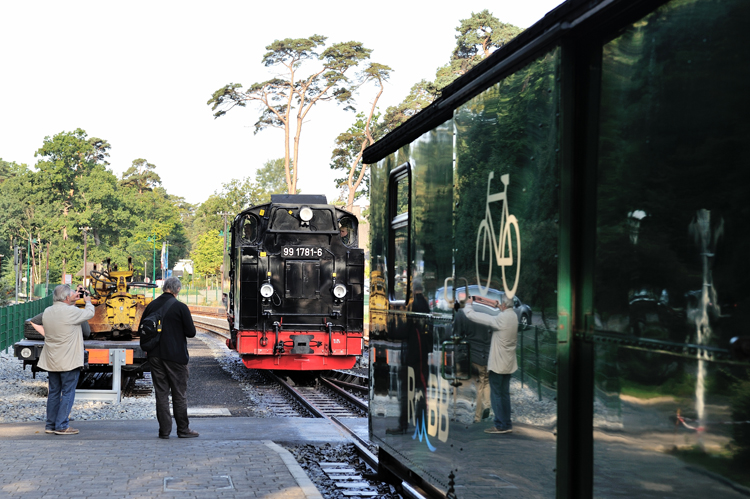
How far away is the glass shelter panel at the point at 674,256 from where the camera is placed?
239 centimetres

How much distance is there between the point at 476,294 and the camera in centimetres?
430

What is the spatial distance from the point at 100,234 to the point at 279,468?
79.8 m

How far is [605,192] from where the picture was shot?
3.07m

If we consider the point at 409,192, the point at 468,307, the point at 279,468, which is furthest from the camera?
the point at 279,468

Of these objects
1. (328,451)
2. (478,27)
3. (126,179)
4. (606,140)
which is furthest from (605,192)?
(126,179)

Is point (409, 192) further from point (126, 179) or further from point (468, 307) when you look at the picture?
point (126, 179)

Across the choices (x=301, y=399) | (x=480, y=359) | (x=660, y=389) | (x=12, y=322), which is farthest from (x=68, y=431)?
(x=12, y=322)

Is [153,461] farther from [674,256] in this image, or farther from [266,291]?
[266,291]

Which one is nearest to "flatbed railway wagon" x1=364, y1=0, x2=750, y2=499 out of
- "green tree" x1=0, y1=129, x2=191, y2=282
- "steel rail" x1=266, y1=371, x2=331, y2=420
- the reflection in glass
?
the reflection in glass

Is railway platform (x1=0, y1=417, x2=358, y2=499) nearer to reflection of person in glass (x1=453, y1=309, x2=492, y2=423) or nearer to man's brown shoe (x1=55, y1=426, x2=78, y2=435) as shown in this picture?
man's brown shoe (x1=55, y1=426, x2=78, y2=435)

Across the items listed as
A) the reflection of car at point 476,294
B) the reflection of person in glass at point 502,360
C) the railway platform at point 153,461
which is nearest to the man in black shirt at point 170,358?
the railway platform at point 153,461

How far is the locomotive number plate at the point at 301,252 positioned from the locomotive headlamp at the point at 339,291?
70cm

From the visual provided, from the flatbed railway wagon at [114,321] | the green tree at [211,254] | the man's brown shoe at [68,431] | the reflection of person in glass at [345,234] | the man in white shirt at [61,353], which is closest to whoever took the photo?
the man in white shirt at [61,353]

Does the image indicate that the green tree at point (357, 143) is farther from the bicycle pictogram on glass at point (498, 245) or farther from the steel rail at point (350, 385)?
the bicycle pictogram on glass at point (498, 245)
